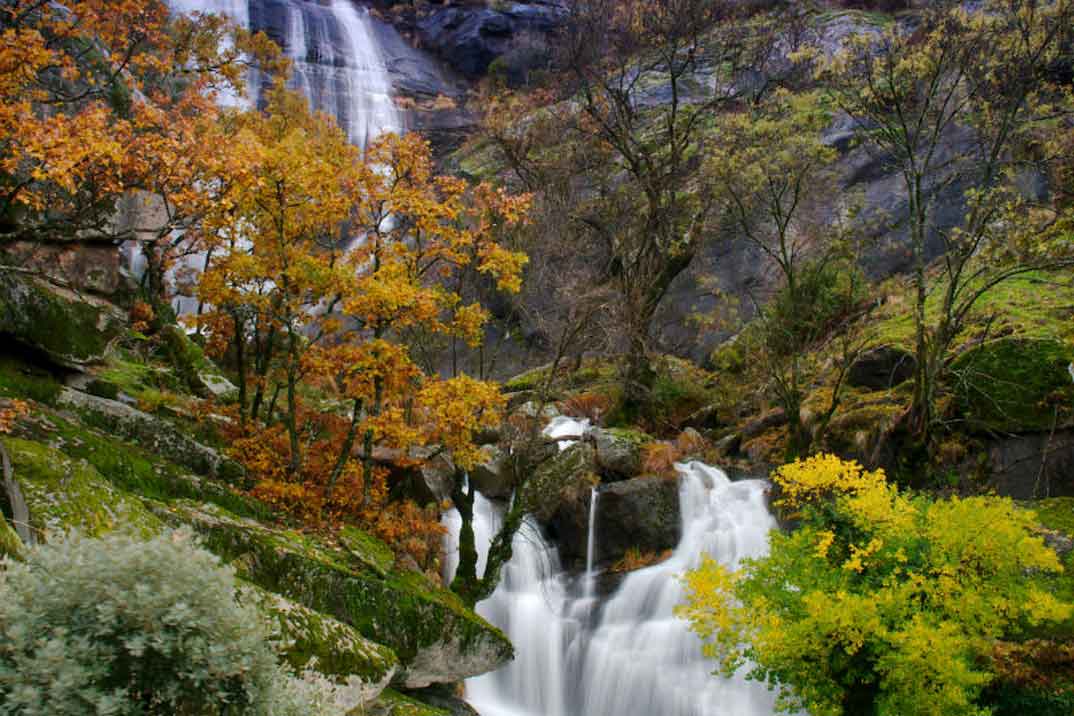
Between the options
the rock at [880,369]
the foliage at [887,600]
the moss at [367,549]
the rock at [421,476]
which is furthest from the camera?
the rock at [880,369]

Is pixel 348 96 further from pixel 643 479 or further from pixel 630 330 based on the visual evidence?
pixel 643 479

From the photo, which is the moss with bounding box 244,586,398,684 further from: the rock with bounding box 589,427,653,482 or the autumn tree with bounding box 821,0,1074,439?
the rock with bounding box 589,427,653,482

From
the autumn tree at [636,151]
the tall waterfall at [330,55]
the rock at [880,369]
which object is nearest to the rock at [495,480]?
the autumn tree at [636,151]

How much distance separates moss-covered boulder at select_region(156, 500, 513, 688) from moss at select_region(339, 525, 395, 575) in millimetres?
110

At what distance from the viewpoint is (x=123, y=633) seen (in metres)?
3.08

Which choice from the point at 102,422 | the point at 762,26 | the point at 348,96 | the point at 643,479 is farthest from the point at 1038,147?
the point at 348,96

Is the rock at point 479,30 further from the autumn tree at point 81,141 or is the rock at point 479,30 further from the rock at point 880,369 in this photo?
the rock at point 880,369

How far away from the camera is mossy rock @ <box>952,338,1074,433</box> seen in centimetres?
1102

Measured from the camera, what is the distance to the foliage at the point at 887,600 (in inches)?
263

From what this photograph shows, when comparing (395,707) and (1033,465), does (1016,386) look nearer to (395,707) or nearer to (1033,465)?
(1033,465)

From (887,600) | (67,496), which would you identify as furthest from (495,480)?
(67,496)

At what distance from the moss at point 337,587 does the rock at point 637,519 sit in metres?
6.10

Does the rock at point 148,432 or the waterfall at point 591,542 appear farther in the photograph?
the waterfall at point 591,542

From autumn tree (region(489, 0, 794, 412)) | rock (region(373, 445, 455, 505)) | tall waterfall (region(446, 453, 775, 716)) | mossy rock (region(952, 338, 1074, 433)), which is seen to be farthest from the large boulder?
rock (region(373, 445, 455, 505))
